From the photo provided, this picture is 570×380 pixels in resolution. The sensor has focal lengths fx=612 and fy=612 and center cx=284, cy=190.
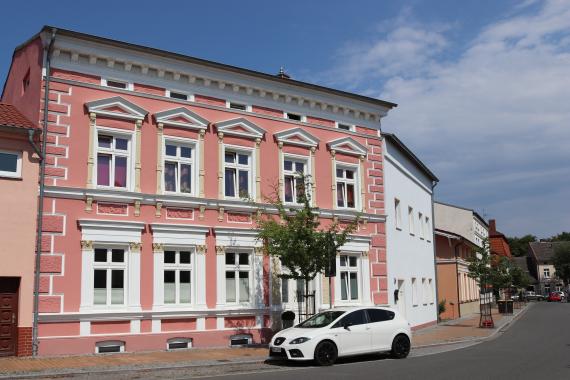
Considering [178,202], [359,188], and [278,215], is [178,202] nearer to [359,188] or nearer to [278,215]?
[278,215]

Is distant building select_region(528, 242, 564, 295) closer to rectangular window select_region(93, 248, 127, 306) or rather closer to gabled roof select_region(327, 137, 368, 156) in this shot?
gabled roof select_region(327, 137, 368, 156)

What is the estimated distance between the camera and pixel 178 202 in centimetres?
2030

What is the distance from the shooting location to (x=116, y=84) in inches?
781

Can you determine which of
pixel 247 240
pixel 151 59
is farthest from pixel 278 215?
pixel 151 59

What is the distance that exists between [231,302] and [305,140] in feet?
23.1

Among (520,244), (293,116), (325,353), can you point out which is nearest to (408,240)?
(293,116)

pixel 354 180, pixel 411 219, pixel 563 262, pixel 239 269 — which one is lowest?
pixel 239 269

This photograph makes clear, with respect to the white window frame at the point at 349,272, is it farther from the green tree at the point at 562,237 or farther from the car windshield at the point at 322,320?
the green tree at the point at 562,237

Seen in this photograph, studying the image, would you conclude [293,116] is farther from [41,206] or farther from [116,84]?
[41,206]

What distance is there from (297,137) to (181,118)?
5.06 m

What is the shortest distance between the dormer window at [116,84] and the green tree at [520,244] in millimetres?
145573

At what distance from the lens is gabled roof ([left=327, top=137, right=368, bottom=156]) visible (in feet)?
81.8

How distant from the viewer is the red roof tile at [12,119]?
57.9 feet

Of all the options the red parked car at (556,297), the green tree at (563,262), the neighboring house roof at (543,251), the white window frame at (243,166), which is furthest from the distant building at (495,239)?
the white window frame at (243,166)
